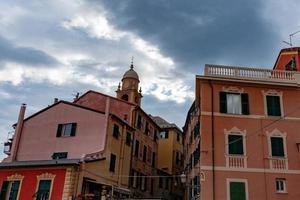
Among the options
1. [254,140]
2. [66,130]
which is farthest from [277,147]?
[66,130]

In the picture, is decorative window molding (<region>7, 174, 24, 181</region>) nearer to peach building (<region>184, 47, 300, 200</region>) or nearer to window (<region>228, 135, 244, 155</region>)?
peach building (<region>184, 47, 300, 200</region>)

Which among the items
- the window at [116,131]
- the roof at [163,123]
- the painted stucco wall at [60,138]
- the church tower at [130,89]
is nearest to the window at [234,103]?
the painted stucco wall at [60,138]

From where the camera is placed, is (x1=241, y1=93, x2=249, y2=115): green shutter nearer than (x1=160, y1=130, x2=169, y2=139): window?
Yes

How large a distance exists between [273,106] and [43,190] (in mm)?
18770

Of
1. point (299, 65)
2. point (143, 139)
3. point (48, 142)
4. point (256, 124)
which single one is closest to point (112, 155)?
point (48, 142)

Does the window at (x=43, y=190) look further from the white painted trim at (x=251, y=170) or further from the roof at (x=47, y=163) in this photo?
the white painted trim at (x=251, y=170)

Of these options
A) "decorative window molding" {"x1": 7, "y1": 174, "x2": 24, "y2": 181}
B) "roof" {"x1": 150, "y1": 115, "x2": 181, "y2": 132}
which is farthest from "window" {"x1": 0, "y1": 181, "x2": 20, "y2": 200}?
"roof" {"x1": 150, "y1": 115, "x2": 181, "y2": 132}

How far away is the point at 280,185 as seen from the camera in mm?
25250

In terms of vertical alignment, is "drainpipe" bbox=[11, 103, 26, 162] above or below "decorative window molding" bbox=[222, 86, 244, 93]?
below

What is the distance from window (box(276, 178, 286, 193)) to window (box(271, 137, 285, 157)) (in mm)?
1789

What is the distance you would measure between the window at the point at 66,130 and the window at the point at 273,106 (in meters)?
17.8

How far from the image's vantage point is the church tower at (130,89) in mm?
52841

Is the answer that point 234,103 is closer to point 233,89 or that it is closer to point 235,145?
point 233,89

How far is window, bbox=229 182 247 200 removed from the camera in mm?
24609
